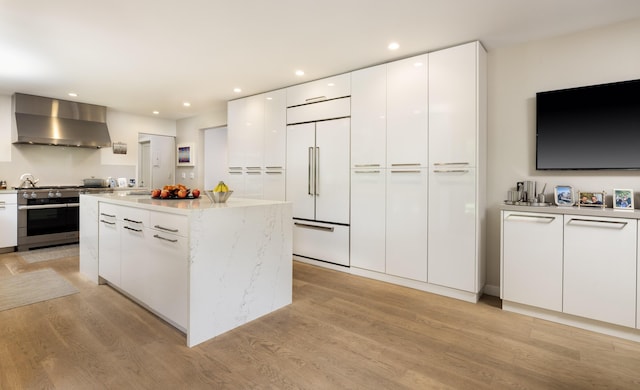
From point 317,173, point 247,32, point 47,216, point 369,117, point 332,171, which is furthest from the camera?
point 47,216

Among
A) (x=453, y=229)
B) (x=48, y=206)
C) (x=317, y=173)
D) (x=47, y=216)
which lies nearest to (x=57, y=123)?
(x=48, y=206)

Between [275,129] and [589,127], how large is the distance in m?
3.48

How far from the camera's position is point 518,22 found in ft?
8.53

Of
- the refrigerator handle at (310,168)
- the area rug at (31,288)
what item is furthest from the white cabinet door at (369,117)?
the area rug at (31,288)

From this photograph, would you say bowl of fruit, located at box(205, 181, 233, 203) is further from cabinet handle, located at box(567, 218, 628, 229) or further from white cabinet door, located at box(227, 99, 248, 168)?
cabinet handle, located at box(567, 218, 628, 229)

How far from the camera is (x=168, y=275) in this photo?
7.51 ft

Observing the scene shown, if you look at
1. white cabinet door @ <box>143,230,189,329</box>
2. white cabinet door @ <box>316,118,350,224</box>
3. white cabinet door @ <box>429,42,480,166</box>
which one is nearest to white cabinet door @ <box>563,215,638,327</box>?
white cabinet door @ <box>429,42,480,166</box>

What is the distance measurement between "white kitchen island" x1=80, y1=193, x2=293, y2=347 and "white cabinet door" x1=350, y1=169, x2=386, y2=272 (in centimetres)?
113

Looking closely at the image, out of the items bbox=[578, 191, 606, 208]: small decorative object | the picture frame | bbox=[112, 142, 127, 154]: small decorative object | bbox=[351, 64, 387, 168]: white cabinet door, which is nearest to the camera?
bbox=[578, 191, 606, 208]: small decorative object

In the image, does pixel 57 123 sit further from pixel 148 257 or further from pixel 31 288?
pixel 148 257

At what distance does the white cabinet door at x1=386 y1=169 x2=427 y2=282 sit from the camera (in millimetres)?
3205

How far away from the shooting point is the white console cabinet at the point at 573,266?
2.25m

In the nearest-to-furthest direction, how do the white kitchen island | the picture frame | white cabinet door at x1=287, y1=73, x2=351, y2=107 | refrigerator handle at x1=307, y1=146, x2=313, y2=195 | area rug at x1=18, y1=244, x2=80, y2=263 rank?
the white kitchen island, white cabinet door at x1=287, y1=73, x2=351, y2=107, refrigerator handle at x1=307, y1=146, x2=313, y2=195, area rug at x1=18, y1=244, x2=80, y2=263, the picture frame

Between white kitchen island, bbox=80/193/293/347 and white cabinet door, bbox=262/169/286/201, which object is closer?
white kitchen island, bbox=80/193/293/347
